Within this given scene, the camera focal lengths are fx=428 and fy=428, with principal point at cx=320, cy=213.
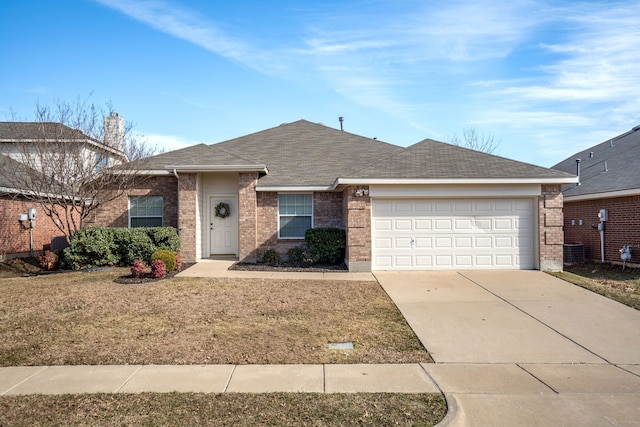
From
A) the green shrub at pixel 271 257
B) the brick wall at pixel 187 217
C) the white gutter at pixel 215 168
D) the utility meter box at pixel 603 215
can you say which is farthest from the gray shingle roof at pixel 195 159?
the utility meter box at pixel 603 215

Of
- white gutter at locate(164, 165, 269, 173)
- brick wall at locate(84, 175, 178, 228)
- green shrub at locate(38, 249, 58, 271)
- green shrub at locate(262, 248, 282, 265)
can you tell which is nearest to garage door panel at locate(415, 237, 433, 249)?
green shrub at locate(262, 248, 282, 265)

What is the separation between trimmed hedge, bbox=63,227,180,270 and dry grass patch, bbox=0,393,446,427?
9.38 metres

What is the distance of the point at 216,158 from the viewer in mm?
14914

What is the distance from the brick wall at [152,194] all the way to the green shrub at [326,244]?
518 centimetres

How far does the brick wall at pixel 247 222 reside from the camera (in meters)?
14.7

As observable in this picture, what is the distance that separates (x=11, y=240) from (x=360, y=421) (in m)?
16.0

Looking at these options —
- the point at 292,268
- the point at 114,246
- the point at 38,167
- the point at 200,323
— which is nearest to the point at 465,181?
the point at 292,268

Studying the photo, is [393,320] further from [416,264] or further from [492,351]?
[416,264]

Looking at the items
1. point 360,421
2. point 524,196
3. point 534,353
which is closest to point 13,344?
point 360,421

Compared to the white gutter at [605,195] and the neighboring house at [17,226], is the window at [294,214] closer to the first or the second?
the neighboring house at [17,226]

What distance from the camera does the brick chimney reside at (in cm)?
1609

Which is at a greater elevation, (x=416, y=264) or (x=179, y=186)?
(x=179, y=186)

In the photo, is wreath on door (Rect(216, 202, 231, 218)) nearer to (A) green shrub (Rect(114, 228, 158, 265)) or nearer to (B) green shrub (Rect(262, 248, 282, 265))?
(B) green shrub (Rect(262, 248, 282, 265))

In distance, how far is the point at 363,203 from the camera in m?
12.7
